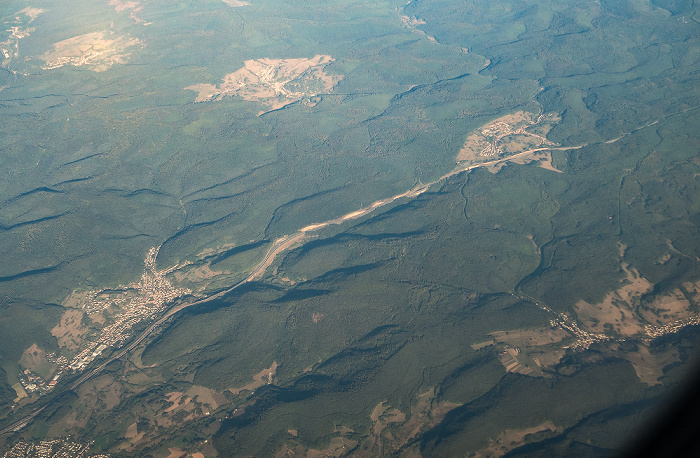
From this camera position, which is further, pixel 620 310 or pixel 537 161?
pixel 537 161

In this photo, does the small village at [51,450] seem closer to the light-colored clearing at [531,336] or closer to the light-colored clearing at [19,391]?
the light-colored clearing at [19,391]

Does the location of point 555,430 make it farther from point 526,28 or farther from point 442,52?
point 526,28

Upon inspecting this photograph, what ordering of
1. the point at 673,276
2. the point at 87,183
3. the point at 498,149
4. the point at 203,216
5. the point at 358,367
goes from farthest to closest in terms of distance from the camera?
the point at 498,149
the point at 87,183
the point at 203,216
the point at 673,276
the point at 358,367

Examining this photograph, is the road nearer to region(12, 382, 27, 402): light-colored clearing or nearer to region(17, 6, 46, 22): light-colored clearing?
region(12, 382, 27, 402): light-colored clearing

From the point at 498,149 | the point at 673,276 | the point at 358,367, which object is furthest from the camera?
the point at 498,149

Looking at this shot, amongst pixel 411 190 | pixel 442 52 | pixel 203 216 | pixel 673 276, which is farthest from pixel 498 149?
pixel 203 216

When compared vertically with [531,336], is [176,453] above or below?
above

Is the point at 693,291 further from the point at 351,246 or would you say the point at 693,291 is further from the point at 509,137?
the point at 351,246

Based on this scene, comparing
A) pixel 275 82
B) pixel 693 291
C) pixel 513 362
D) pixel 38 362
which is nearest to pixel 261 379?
pixel 38 362

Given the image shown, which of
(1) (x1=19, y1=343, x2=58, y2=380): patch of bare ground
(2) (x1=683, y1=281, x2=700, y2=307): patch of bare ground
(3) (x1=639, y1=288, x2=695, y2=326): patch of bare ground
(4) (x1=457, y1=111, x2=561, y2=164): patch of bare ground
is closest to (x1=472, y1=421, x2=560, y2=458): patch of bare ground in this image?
(3) (x1=639, y1=288, x2=695, y2=326): patch of bare ground
